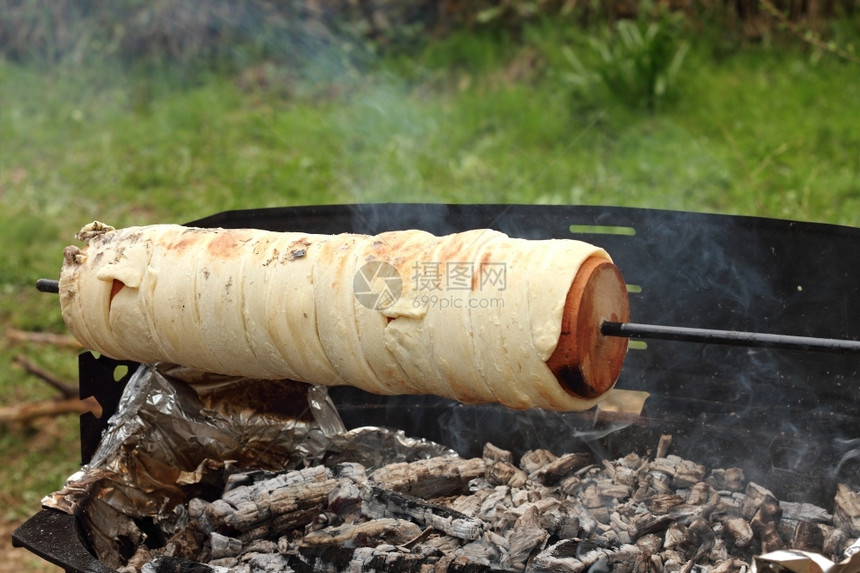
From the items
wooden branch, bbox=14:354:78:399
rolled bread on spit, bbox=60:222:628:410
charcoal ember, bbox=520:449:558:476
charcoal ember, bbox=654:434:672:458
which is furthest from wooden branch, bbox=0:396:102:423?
charcoal ember, bbox=654:434:672:458

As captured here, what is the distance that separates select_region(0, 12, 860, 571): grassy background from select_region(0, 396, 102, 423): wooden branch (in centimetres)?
10

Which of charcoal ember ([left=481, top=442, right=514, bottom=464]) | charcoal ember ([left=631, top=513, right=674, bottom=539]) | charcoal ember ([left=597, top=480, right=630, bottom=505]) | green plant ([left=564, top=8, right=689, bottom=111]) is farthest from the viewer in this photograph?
green plant ([left=564, top=8, right=689, bottom=111])

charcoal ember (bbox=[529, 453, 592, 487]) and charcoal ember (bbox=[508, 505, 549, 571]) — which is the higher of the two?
charcoal ember (bbox=[529, 453, 592, 487])

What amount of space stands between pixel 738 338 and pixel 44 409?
383 cm

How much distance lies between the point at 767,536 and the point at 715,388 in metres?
0.58

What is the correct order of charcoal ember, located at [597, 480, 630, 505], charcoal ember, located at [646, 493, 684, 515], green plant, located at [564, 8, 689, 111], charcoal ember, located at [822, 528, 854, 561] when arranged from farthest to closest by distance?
green plant, located at [564, 8, 689, 111]
charcoal ember, located at [597, 480, 630, 505]
charcoal ember, located at [646, 493, 684, 515]
charcoal ember, located at [822, 528, 854, 561]

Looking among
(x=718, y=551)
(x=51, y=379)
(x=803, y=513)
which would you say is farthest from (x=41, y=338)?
(x=803, y=513)

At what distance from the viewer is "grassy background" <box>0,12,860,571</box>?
5.94 metres

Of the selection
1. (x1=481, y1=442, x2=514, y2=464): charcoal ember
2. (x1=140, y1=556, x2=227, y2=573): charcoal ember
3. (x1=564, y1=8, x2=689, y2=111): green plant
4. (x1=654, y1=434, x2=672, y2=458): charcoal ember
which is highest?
(x1=564, y1=8, x2=689, y2=111): green plant

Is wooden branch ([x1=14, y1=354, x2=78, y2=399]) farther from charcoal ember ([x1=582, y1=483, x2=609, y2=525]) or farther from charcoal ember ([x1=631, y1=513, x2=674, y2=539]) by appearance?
charcoal ember ([x1=631, y1=513, x2=674, y2=539])

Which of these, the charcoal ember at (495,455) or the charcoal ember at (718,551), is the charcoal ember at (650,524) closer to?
the charcoal ember at (718,551)

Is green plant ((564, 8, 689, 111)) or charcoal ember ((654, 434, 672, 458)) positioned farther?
green plant ((564, 8, 689, 111))

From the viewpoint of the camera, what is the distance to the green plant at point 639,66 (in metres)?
6.63

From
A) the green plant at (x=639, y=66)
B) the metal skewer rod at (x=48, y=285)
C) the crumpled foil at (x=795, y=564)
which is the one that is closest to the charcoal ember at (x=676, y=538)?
the crumpled foil at (x=795, y=564)
